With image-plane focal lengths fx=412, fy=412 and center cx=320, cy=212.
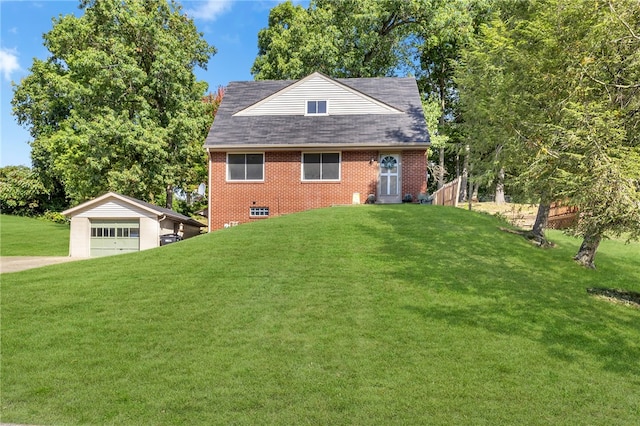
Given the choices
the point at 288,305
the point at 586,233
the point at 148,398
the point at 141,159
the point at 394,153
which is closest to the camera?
the point at 148,398

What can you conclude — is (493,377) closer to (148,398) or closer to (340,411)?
(340,411)

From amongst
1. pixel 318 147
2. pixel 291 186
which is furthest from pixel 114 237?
pixel 318 147

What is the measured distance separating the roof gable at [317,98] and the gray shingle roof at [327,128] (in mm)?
370

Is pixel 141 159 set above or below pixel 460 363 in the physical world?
above

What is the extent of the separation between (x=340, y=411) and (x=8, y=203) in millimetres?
45704

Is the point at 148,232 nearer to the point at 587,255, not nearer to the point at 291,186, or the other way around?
the point at 291,186

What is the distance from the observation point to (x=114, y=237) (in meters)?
20.9

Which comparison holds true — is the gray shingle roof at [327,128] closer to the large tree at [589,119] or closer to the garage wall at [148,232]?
the garage wall at [148,232]

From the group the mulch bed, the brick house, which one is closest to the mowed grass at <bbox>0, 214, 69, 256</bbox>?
the brick house

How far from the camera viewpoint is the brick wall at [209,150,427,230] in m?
19.9

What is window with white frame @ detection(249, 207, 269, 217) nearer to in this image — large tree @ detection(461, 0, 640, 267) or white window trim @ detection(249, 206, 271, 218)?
white window trim @ detection(249, 206, 271, 218)

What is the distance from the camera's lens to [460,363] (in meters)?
5.66

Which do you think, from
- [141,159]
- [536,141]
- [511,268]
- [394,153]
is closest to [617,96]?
[536,141]

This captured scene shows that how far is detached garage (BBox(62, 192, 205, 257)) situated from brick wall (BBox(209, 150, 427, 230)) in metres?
3.04
